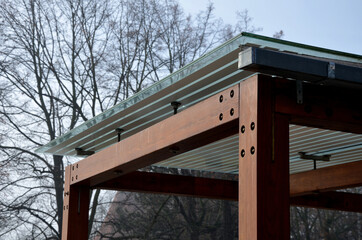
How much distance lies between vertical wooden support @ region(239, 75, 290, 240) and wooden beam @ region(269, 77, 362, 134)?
0.23 ft

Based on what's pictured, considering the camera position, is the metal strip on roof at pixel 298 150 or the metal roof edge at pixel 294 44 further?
the metal strip on roof at pixel 298 150

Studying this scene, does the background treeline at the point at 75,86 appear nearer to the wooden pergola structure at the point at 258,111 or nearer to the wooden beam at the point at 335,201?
the wooden beam at the point at 335,201

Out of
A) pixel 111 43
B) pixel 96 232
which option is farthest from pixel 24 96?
pixel 96 232

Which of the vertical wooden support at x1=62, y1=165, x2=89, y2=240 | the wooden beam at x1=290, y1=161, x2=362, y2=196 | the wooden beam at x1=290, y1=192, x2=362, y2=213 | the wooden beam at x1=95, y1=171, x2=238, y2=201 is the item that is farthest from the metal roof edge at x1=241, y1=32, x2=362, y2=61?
the wooden beam at x1=290, y1=192, x2=362, y2=213

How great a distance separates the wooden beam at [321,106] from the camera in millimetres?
3422

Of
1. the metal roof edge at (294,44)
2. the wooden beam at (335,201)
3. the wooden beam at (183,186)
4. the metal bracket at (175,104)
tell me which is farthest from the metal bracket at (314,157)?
the metal roof edge at (294,44)

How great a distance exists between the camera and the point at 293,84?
3484 millimetres

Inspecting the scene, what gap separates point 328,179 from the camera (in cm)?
721

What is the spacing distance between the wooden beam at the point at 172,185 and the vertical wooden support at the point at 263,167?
3.88 m

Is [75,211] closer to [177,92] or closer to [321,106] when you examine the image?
[177,92]

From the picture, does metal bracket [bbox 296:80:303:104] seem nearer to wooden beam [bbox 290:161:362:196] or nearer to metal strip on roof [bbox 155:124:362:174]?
metal strip on roof [bbox 155:124:362:174]

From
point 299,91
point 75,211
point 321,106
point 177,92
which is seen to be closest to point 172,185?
point 75,211

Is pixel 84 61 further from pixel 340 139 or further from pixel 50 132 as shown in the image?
pixel 340 139

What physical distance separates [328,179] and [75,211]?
2.89 meters
